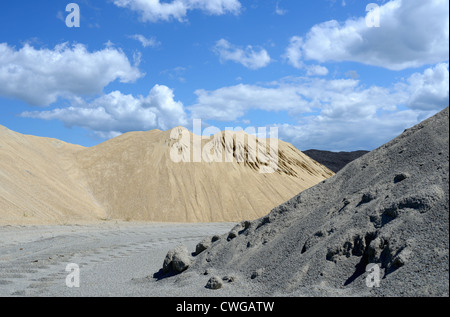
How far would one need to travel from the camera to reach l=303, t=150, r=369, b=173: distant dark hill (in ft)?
Answer: 180

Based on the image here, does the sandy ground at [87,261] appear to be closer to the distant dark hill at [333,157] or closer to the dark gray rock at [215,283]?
the dark gray rock at [215,283]

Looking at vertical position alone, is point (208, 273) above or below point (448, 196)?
below

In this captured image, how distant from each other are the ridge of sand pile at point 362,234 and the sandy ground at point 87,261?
1193 mm

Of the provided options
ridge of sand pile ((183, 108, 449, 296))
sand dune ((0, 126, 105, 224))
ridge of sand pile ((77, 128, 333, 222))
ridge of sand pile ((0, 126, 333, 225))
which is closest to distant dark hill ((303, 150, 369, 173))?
ridge of sand pile ((77, 128, 333, 222))

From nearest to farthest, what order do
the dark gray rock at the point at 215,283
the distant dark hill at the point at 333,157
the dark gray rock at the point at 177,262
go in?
1. the dark gray rock at the point at 215,283
2. the dark gray rock at the point at 177,262
3. the distant dark hill at the point at 333,157

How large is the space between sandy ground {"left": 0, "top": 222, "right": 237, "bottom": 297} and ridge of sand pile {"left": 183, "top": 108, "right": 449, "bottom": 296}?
1.19 metres

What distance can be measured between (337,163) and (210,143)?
1202 inches

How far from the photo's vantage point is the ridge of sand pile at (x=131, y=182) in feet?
69.2

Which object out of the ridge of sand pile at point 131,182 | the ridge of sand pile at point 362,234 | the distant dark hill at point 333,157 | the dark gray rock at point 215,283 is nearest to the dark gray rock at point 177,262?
the ridge of sand pile at point 362,234

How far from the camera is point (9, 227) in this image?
621 inches

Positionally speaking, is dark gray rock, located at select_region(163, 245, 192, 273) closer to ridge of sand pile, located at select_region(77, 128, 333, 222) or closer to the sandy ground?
the sandy ground

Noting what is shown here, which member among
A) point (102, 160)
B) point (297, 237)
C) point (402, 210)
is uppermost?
point (102, 160)
